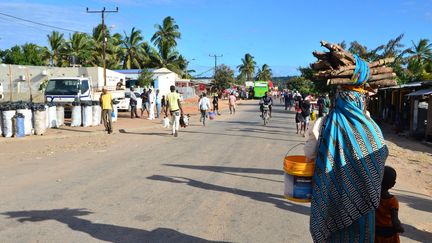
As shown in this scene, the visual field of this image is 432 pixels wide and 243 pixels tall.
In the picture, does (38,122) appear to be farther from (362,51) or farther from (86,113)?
(362,51)

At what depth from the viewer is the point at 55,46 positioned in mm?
57469

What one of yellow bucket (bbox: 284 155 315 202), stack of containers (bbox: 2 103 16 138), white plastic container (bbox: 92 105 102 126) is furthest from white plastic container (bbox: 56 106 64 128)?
yellow bucket (bbox: 284 155 315 202)

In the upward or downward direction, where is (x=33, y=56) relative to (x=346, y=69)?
upward

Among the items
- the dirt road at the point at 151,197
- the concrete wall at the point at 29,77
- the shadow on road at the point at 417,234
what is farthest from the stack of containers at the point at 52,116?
the shadow on road at the point at 417,234

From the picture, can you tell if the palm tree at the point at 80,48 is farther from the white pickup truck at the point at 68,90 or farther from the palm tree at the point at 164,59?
the white pickup truck at the point at 68,90

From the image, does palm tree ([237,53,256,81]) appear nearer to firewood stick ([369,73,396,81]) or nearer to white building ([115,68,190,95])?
white building ([115,68,190,95])

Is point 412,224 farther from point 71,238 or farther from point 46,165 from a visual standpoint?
point 46,165

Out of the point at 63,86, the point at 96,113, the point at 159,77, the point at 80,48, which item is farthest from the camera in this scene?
the point at 80,48

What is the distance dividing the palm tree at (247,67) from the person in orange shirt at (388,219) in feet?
368

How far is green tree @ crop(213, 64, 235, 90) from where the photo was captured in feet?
270

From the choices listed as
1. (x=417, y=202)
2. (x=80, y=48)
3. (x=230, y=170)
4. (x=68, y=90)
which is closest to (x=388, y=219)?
(x=417, y=202)

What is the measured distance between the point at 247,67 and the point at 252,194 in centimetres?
10943

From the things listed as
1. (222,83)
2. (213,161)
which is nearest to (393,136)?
(213,161)

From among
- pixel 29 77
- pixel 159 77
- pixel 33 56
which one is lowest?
pixel 29 77
